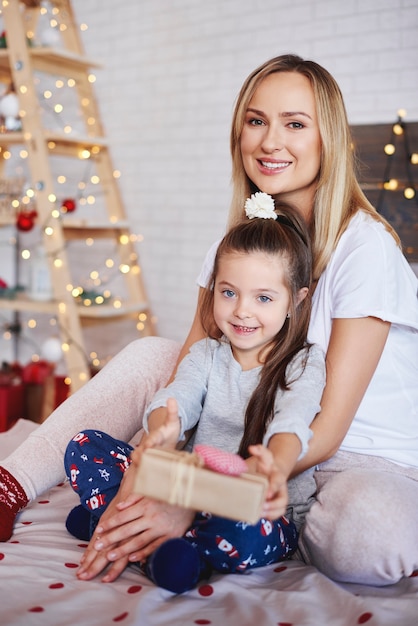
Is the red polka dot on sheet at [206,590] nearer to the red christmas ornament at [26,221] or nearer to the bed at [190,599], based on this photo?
the bed at [190,599]

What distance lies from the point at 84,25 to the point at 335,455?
10.4 ft

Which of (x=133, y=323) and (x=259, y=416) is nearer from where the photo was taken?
(x=259, y=416)

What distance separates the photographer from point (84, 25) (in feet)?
12.7

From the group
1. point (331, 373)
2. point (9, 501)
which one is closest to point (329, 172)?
point (331, 373)

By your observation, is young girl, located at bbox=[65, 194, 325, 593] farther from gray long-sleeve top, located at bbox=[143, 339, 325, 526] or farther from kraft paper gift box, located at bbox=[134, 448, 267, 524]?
kraft paper gift box, located at bbox=[134, 448, 267, 524]

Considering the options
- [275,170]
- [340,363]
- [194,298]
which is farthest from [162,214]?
[340,363]

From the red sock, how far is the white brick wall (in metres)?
2.21

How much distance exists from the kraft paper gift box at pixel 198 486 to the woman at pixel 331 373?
0.84 ft

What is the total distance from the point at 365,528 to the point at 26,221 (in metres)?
2.32

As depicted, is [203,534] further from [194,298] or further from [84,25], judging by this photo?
[84,25]

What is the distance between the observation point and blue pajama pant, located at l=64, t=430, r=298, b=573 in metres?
1.23

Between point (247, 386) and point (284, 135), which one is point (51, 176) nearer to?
point (284, 135)

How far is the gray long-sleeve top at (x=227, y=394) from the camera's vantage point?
135cm

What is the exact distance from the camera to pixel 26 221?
3111 millimetres
